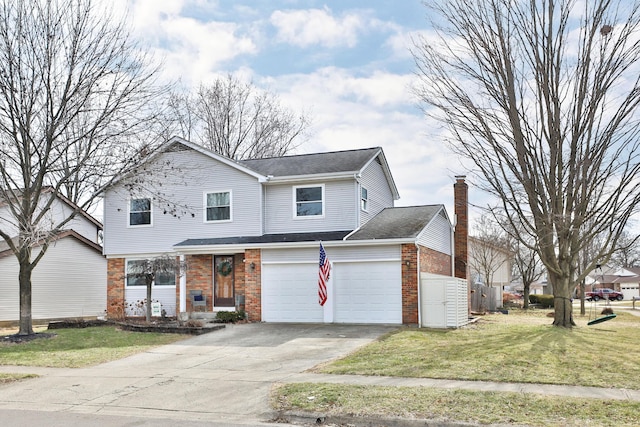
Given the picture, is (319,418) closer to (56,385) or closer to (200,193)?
(56,385)

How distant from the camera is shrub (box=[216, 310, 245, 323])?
2095cm

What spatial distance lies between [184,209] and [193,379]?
13085mm

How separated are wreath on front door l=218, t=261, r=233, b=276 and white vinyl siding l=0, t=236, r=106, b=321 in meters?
8.76

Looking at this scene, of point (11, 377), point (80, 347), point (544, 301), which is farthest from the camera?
point (544, 301)

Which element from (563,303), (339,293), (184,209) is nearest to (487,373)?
(339,293)

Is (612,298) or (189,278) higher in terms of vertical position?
(189,278)

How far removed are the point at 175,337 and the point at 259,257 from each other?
191 inches

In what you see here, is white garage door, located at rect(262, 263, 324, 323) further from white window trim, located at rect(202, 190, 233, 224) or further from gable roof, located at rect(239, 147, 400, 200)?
gable roof, located at rect(239, 147, 400, 200)

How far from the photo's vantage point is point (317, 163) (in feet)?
78.1

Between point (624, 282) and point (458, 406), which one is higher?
point (458, 406)

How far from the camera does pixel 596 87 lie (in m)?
18.5

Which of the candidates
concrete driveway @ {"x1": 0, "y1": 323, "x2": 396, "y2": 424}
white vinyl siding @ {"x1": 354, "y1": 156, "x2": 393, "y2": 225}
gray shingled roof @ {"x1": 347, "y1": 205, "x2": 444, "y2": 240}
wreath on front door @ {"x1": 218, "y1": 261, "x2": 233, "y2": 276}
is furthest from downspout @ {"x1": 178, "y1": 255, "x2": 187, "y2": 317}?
white vinyl siding @ {"x1": 354, "y1": 156, "x2": 393, "y2": 225}

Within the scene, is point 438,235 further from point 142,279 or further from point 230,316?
point 142,279

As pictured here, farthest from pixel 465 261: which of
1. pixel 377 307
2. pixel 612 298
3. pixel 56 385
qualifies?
pixel 612 298
